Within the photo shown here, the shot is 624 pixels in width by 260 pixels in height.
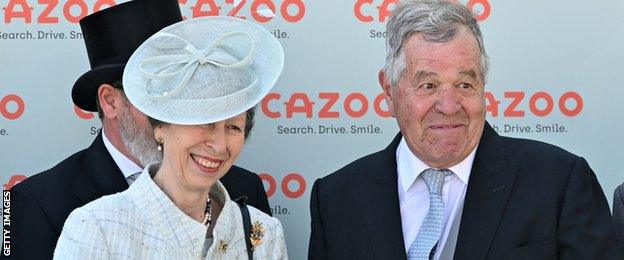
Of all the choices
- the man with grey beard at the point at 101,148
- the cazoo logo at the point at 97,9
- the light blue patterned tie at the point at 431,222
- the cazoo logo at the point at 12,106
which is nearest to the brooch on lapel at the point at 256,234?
the light blue patterned tie at the point at 431,222

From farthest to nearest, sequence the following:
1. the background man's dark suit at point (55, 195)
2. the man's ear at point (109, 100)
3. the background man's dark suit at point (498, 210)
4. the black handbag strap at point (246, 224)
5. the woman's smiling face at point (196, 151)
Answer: the man's ear at point (109, 100) < the background man's dark suit at point (55, 195) < the background man's dark suit at point (498, 210) < the black handbag strap at point (246, 224) < the woman's smiling face at point (196, 151)

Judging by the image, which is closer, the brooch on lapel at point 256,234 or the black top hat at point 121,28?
the brooch on lapel at point 256,234

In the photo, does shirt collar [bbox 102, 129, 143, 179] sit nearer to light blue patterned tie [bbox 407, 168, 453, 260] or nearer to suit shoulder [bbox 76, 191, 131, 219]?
suit shoulder [bbox 76, 191, 131, 219]

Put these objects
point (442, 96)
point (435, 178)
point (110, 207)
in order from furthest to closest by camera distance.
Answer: point (435, 178), point (442, 96), point (110, 207)

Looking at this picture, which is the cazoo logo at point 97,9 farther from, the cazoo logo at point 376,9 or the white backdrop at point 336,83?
the cazoo logo at point 376,9

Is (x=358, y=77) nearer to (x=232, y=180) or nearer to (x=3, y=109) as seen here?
(x=232, y=180)

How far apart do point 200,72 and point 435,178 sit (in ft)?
2.83

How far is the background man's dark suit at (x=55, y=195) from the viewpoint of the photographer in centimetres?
327

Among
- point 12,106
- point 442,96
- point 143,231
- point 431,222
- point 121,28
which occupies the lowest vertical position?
point 431,222

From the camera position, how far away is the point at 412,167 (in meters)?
3.13

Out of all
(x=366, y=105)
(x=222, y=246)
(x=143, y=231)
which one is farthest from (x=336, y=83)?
(x=143, y=231)

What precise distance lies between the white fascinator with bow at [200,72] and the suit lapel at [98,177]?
77cm

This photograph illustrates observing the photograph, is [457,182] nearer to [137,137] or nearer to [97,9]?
[137,137]

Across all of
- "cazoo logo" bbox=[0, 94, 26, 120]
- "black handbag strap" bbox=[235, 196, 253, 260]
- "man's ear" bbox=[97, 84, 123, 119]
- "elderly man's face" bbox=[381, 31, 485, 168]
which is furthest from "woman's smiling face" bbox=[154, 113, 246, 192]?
"cazoo logo" bbox=[0, 94, 26, 120]
